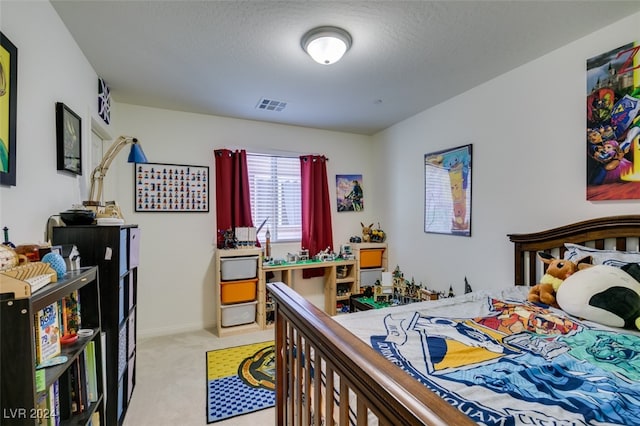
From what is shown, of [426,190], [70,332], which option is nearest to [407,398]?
[70,332]

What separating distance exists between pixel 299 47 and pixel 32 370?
7.18 ft

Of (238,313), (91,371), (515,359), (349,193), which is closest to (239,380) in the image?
(238,313)

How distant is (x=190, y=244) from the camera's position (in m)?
3.41

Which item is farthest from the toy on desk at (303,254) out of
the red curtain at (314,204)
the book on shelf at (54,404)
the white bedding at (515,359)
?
the book on shelf at (54,404)

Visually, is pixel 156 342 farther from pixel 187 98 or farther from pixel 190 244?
pixel 187 98

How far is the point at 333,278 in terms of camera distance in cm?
385

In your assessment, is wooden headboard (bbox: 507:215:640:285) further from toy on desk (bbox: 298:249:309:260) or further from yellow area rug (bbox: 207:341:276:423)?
toy on desk (bbox: 298:249:309:260)

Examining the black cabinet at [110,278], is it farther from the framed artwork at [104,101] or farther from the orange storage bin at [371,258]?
the orange storage bin at [371,258]

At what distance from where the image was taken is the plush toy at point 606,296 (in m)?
1.44

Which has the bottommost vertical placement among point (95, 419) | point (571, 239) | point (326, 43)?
point (95, 419)

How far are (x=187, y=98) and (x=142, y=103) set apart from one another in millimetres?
569

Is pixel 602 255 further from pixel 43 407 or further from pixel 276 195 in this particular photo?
pixel 276 195

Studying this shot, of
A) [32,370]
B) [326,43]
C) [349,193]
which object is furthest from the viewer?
[349,193]

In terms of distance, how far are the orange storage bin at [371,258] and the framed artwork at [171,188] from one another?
84.0 inches
